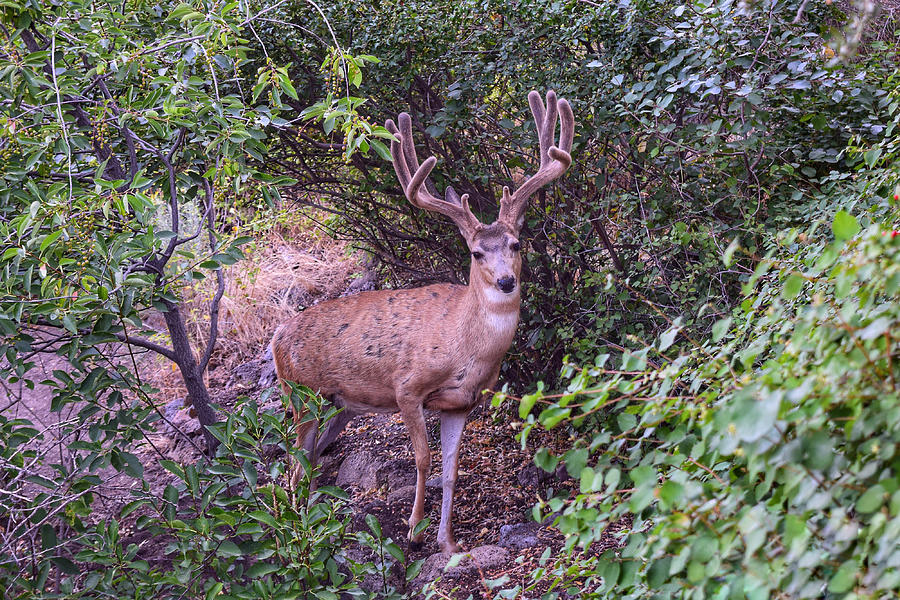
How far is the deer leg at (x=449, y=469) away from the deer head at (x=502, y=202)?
95 centimetres

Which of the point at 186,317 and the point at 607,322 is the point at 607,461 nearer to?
the point at 607,322

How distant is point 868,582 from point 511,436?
16.6ft

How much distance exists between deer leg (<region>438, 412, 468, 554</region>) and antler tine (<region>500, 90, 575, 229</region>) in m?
1.38

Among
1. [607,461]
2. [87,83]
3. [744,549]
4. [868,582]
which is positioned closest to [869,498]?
[868,582]

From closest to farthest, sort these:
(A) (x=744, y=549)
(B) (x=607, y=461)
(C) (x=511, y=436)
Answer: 1. (A) (x=744, y=549)
2. (B) (x=607, y=461)
3. (C) (x=511, y=436)

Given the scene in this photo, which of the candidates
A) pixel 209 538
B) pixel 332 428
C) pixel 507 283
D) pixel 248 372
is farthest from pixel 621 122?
pixel 248 372

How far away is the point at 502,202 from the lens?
5207 mm

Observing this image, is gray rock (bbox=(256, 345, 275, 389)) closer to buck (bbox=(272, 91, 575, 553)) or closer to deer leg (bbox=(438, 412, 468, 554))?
buck (bbox=(272, 91, 575, 553))

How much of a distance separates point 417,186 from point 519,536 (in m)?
2.30

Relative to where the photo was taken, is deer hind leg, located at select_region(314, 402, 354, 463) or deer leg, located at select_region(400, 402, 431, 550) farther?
deer hind leg, located at select_region(314, 402, 354, 463)

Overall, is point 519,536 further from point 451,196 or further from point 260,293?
point 260,293

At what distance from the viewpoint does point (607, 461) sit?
2242 mm

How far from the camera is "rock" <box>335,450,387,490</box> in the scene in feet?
20.5

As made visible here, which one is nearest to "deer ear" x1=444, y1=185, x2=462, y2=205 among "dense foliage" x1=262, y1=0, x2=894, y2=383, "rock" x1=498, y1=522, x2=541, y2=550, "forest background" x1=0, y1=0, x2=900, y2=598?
"dense foliage" x1=262, y1=0, x2=894, y2=383
